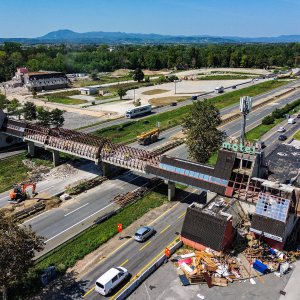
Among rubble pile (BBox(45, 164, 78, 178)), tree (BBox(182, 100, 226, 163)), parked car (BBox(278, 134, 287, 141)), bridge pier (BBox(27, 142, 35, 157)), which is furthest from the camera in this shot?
parked car (BBox(278, 134, 287, 141))

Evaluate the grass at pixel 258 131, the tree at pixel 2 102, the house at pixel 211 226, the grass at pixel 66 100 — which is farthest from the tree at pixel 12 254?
the grass at pixel 66 100

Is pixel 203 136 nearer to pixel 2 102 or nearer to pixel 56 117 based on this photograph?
pixel 56 117

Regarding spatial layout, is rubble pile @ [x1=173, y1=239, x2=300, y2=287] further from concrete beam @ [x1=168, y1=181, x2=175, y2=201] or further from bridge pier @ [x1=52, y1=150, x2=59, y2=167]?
bridge pier @ [x1=52, y1=150, x2=59, y2=167]

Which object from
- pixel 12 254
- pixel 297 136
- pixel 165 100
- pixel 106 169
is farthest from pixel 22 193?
pixel 165 100

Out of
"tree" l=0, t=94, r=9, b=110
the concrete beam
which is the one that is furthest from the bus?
the concrete beam

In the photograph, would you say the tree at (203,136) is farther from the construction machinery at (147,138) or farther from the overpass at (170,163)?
the construction machinery at (147,138)

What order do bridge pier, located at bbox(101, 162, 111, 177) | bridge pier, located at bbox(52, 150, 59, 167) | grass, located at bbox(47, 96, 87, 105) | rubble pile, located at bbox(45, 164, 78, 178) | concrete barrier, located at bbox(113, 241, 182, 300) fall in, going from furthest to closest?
grass, located at bbox(47, 96, 87, 105)
bridge pier, located at bbox(52, 150, 59, 167)
rubble pile, located at bbox(45, 164, 78, 178)
bridge pier, located at bbox(101, 162, 111, 177)
concrete barrier, located at bbox(113, 241, 182, 300)

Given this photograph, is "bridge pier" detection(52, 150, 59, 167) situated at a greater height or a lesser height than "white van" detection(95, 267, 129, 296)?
greater
